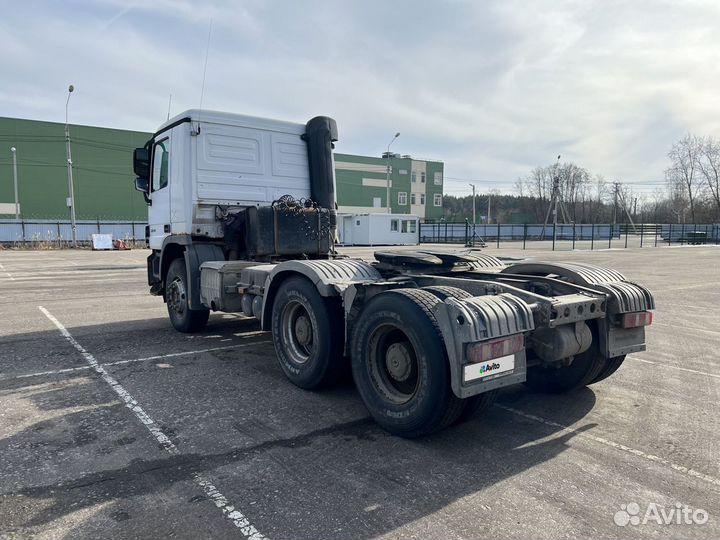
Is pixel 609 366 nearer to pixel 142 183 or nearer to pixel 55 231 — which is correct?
pixel 142 183

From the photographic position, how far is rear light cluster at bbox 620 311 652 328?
441 cm

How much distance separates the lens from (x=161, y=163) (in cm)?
789

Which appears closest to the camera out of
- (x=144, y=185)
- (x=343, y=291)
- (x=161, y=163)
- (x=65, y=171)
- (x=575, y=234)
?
(x=343, y=291)

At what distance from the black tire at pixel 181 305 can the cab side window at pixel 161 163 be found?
3.93 ft

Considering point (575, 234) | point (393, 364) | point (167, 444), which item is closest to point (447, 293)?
point (393, 364)

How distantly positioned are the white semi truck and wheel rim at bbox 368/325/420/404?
0.03 ft

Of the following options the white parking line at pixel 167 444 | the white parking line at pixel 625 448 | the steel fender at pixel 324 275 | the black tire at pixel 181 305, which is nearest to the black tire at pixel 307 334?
the steel fender at pixel 324 275

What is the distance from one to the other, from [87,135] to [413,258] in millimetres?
52691

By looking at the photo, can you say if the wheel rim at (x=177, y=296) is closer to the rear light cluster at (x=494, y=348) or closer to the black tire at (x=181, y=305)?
the black tire at (x=181, y=305)

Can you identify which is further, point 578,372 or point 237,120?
point 237,120

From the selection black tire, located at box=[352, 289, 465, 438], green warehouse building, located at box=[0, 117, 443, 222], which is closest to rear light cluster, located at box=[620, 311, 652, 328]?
black tire, located at box=[352, 289, 465, 438]

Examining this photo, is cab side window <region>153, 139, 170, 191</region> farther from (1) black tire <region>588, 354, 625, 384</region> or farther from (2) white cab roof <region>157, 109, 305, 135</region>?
(1) black tire <region>588, 354, 625, 384</region>

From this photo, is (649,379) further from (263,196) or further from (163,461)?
(263,196)

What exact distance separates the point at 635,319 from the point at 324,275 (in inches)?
105
